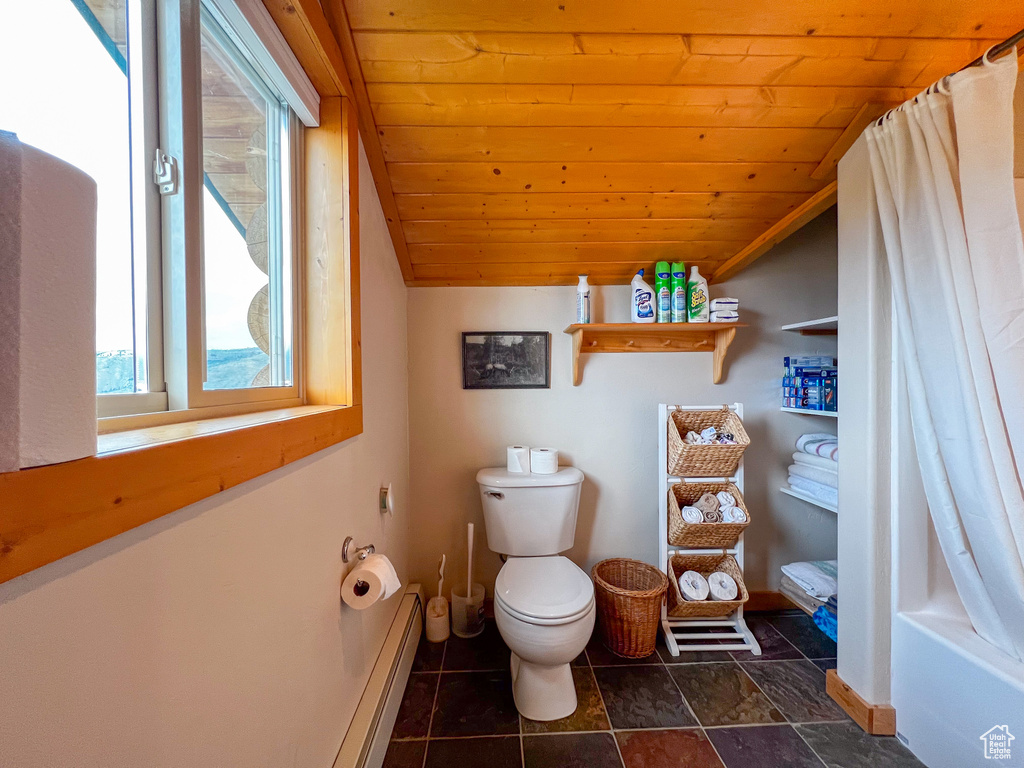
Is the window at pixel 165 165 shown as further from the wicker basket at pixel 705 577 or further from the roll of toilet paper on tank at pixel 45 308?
the wicker basket at pixel 705 577

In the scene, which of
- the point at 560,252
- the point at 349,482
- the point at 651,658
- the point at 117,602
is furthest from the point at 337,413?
the point at 651,658

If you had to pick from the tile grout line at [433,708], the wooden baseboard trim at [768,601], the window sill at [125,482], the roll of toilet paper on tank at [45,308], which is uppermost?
the roll of toilet paper on tank at [45,308]

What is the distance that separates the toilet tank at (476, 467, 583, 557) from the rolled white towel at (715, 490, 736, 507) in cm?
62

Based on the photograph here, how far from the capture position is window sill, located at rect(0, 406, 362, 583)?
0.92 ft

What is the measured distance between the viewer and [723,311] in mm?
1609

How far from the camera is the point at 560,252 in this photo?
1622mm

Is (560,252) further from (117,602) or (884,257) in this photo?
Answer: (117,602)

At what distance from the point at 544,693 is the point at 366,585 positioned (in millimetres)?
767

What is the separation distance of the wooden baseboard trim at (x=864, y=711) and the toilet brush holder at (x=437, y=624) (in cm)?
144

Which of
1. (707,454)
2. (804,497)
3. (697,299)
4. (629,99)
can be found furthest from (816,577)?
(629,99)

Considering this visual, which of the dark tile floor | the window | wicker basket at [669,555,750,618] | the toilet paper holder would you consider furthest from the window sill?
wicker basket at [669,555,750,618]

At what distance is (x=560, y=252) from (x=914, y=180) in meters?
1.08

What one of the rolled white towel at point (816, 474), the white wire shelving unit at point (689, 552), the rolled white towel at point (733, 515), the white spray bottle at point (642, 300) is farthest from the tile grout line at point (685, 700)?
the white spray bottle at point (642, 300)

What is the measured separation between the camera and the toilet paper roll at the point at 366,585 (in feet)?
2.94
